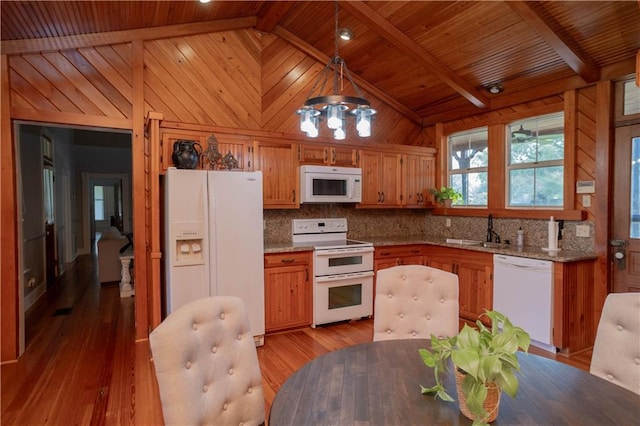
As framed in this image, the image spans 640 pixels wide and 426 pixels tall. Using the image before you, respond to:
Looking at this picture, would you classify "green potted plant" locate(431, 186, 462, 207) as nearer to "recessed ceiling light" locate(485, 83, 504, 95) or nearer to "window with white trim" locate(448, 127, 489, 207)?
"window with white trim" locate(448, 127, 489, 207)

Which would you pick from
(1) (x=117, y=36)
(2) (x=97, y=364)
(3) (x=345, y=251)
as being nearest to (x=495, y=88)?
(3) (x=345, y=251)

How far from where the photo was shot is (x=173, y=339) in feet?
3.84

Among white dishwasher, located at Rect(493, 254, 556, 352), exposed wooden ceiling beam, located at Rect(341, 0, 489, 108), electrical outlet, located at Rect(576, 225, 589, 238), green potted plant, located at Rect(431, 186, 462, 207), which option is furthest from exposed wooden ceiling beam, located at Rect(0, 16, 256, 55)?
electrical outlet, located at Rect(576, 225, 589, 238)

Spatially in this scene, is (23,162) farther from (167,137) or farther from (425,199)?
(425,199)

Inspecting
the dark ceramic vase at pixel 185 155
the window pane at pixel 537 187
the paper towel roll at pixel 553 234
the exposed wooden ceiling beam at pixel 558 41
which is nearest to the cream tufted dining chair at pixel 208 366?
the dark ceramic vase at pixel 185 155

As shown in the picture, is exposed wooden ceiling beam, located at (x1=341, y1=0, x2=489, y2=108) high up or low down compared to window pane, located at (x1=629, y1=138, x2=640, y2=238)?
up

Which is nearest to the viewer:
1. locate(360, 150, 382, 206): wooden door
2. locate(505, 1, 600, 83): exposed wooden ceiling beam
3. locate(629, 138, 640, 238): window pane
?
locate(505, 1, 600, 83): exposed wooden ceiling beam

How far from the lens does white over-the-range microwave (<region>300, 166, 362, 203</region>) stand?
4020mm

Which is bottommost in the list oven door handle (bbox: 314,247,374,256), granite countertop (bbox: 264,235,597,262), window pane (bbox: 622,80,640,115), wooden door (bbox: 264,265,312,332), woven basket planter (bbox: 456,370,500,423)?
wooden door (bbox: 264,265,312,332)

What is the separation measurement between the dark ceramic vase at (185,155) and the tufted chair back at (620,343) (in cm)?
309

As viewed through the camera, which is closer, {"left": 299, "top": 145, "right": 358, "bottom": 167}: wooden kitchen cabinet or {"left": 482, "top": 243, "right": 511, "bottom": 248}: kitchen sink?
{"left": 482, "top": 243, "right": 511, "bottom": 248}: kitchen sink

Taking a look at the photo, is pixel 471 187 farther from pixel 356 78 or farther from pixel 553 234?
pixel 356 78

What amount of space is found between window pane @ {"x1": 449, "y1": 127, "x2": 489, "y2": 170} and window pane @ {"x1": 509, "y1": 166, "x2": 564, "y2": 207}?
457 millimetres

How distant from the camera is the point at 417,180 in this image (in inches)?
193
